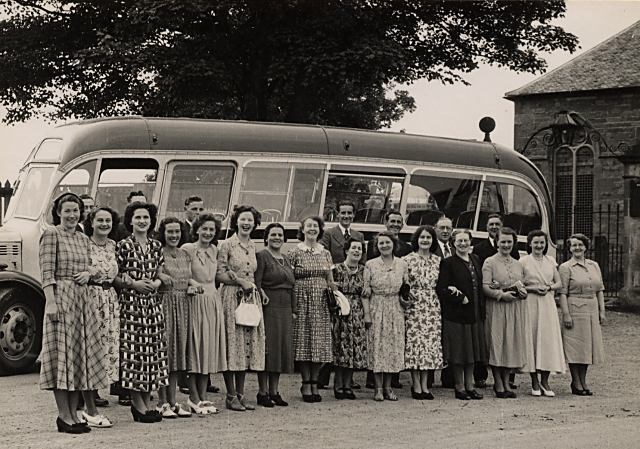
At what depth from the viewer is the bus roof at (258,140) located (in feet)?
40.2

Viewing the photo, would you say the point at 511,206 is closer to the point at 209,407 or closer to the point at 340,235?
the point at 340,235

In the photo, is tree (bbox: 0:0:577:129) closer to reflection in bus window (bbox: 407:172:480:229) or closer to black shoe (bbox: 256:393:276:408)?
reflection in bus window (bbox: 407:172:480:229)

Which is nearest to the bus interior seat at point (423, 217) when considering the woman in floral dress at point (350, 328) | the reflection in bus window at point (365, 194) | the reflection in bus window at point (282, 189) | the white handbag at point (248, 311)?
the reflection in bus window at point (365, 194)

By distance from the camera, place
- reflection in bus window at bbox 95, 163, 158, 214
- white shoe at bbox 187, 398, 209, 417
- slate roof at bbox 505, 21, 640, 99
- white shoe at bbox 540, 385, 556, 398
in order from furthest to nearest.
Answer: slate roof at bbox 505, 21, 640, 99 → reflection in bus window at bbox 95, 163, 158, 214 → white shoe at bbox 540, 385, 556, 398 → white shoe at bbox 187, 398, 209, 417

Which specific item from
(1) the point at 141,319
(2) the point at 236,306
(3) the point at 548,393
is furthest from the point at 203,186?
(3) the point at 548,393

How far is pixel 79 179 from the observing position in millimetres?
12078

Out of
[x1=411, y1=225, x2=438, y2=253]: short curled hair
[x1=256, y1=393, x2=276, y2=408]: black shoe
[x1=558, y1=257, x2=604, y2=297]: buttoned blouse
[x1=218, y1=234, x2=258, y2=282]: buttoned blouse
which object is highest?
[x1=411, y1=225, x2=438, y2=253]: short curled hair

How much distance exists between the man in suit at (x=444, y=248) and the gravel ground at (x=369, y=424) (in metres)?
0.19

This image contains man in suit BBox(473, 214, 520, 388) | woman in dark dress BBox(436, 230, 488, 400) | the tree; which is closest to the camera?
woman in dark dress BBox(436, 230, 488, 400)

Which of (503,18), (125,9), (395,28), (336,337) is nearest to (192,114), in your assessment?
(125,9)

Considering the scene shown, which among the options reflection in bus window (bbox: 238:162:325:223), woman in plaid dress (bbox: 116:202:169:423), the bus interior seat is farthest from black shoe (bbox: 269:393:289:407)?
the bus interior seat

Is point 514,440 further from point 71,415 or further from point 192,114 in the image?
point 192,114

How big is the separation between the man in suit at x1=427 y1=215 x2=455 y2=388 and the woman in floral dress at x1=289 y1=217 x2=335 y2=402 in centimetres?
156

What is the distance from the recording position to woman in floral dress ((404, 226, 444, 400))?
33.7 feet
